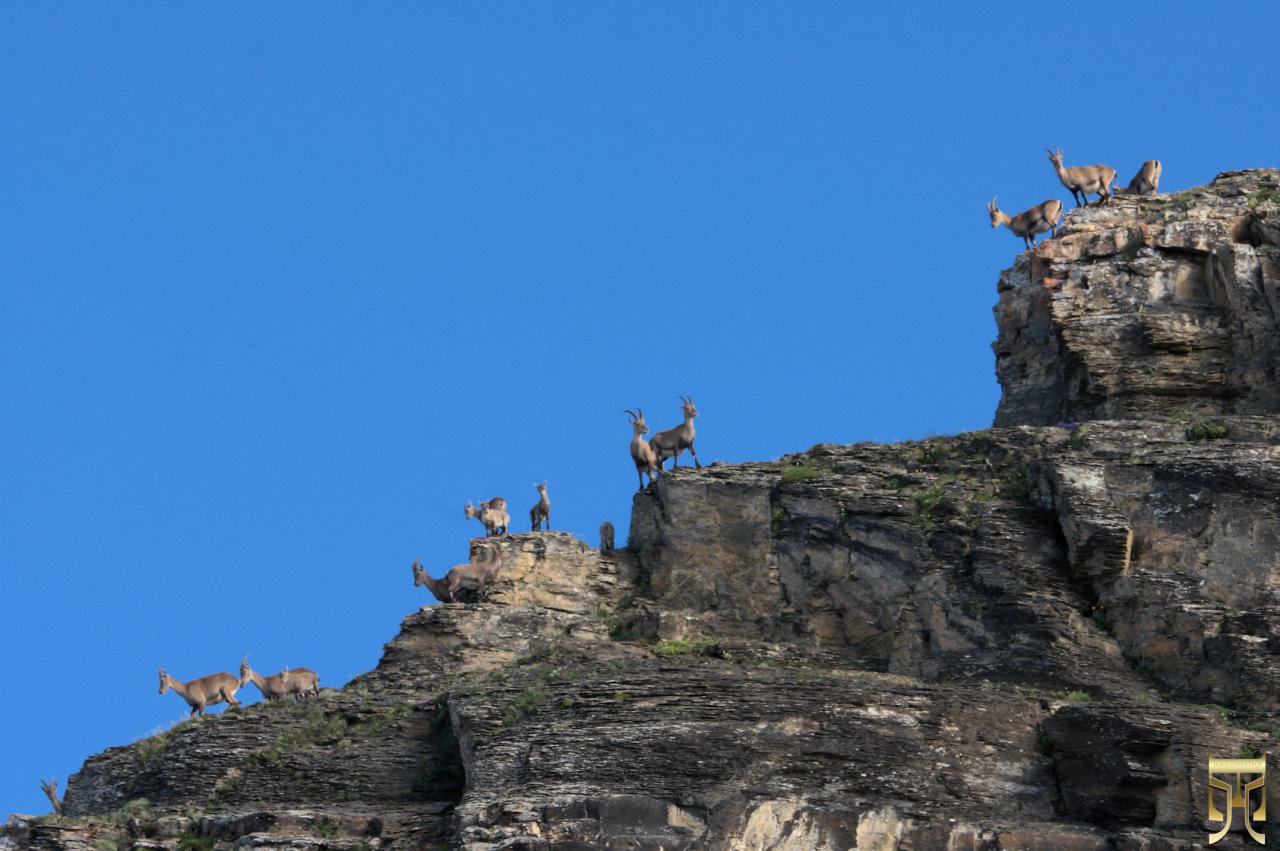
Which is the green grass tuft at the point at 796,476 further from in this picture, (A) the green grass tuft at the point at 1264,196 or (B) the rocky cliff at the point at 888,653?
(A) the green grass tuft at the point at 1264,196

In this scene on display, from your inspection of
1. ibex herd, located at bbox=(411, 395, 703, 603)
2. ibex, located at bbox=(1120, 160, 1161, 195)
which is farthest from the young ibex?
ibex, located at bbox=(1120, 160, 1161, 195)

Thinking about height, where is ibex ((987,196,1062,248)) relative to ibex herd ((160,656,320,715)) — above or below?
above

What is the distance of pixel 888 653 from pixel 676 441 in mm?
8005

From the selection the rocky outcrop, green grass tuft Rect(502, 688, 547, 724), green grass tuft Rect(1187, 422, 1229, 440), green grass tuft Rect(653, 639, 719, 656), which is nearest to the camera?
green grass tuft Rect(502, 688, 547, 724)

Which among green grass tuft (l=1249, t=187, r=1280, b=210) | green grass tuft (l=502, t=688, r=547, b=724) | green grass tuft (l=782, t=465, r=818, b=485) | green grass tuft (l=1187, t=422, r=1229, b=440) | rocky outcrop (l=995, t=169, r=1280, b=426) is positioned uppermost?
green grass tuft (l=1249, t=187, r=1280, b=210)

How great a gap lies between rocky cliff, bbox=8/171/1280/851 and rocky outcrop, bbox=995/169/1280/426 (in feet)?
0.29

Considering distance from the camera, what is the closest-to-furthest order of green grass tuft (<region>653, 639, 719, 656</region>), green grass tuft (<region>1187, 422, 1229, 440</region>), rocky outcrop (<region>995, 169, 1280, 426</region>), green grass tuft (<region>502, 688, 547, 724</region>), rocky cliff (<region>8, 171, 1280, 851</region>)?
1. rocky cliff (<region>8, 171, 1280, 851</region>)
2. green grass tuft (<region>502, 688, 547, 724</region>)
3. green grass tuft (<region>653, 639, 719, 656</region>)
4. green grass tuft (<region>1187, 422, 1229, 440</region>)
5. rocky outcrop (<region>995, 169, 1280, 426</region>)

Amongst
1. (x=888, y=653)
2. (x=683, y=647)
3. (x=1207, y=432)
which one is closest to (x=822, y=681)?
(x=888, y=653)

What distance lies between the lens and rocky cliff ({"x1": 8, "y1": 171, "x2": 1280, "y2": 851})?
2140 inches

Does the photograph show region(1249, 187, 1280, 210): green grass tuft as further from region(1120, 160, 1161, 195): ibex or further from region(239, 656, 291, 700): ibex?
region(239, 656, 291, 700): ibex

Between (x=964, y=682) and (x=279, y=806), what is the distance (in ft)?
46.6

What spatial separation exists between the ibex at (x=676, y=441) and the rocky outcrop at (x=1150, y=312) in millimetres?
9018

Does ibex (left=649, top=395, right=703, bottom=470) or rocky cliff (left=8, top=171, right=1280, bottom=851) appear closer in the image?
rocky cliff (left=8, top=171, right=1280, bottom=851)

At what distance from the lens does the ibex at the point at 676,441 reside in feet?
217
